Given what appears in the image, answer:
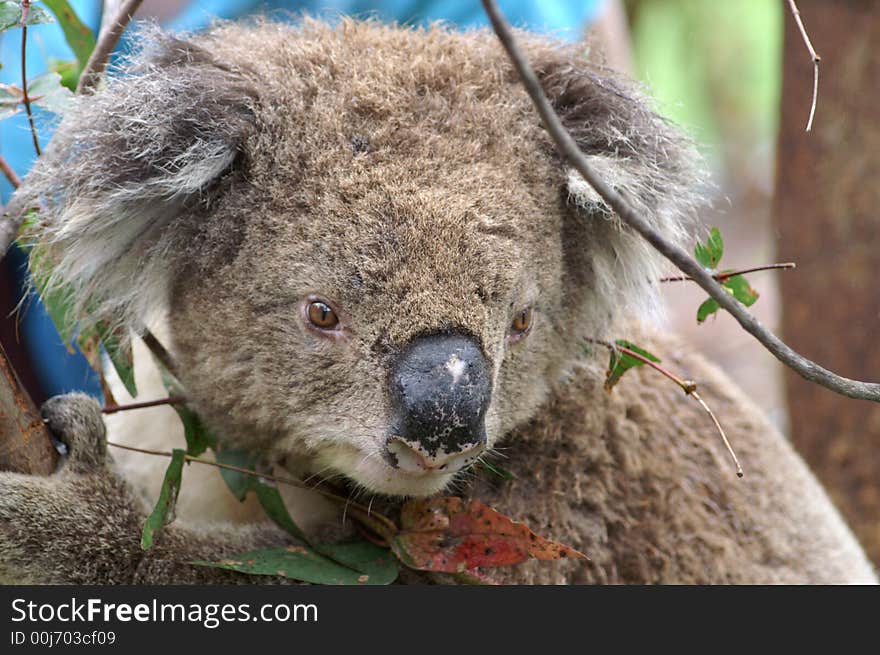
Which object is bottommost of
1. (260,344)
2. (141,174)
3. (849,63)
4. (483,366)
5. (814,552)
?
(814,552)

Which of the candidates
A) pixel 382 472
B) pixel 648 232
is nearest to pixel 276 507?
pixel 382 472

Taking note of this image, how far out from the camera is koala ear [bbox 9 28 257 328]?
191 centimetres

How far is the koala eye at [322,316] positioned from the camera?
1.81 metres

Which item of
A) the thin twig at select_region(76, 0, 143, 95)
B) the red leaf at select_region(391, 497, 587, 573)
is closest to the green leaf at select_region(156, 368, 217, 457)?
the red leaf at select_region(391, 497, 587, 573)

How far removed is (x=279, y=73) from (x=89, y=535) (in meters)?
0.96

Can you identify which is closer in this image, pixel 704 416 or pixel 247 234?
pixel 247 234

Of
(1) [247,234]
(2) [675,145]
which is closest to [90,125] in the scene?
(1) [247,234]

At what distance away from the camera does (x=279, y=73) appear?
201 cm

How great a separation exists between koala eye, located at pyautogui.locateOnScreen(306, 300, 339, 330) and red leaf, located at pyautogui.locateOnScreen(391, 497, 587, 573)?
43 centimetres

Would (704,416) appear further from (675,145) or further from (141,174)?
(141,174)

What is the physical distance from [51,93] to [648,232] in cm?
134

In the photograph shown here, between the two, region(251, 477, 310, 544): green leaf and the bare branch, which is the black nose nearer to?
region(251, 477, 310, 544): green leaf

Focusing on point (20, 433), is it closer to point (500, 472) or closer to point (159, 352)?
point (159, 352)

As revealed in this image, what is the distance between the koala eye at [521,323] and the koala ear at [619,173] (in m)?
0.26
